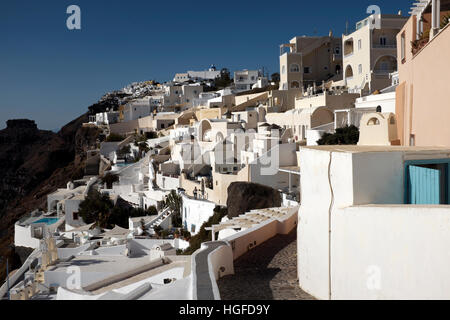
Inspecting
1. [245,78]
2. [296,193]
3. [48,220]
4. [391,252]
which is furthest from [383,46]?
[245,78]

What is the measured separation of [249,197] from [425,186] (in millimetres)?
14321

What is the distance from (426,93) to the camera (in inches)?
324

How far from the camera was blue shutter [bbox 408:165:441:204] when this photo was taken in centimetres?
560

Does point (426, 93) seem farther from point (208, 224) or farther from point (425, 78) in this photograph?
point (208, 224)

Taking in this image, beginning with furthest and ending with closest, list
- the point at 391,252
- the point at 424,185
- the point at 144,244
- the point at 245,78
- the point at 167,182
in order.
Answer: the point at 245,78, the point at 167,182, the point at 144,244, the point at 424,185, the point at 391,252

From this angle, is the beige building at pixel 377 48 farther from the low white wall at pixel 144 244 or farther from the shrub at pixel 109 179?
the shrub at pixel 109 179

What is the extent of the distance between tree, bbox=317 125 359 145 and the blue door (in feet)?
45.5

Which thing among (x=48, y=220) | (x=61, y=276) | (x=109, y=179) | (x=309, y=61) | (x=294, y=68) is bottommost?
(x=48, y=220)

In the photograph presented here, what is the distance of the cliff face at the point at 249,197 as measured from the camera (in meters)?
19.6

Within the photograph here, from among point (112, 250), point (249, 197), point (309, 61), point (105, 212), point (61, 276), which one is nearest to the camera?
point (61, 276)

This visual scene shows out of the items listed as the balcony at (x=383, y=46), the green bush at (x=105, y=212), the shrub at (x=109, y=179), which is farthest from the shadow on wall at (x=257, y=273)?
the shrub at (x=109, y=179)

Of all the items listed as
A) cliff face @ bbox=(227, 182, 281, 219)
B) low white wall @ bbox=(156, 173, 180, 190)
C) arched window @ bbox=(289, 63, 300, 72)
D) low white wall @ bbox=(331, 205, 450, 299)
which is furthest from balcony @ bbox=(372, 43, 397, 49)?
low white wall @ bbox=(331, 205, 450, 299)

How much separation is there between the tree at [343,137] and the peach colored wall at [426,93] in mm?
9147
